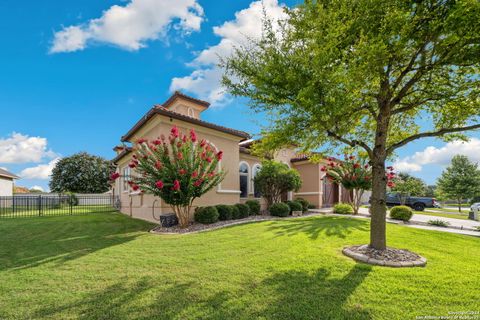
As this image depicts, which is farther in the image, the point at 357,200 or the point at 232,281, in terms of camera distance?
the point at 357,200

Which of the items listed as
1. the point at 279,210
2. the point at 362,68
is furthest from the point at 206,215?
the point at 362,68

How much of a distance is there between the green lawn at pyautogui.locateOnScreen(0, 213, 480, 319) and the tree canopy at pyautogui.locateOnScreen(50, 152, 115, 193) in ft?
119

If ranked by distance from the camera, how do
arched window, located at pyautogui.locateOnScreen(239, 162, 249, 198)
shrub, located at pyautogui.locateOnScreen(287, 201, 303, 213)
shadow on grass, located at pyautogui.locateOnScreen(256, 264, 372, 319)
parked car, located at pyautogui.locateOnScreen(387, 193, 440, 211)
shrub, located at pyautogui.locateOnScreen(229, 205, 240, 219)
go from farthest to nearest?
1. parked car, located at pyautogui.locateOnScreen(387, 193, 440, 211)
2. arched window, located at pyautogui.locateOnScreen(239, 162, 249, 198)
3. shrub, located at pyautogui.locateOnScreen(287, 201, 303, 213)
4. shrub, located at pyautogui.locateOnScreen(229, 205, 240, 219)
5. shadow on grass, located at pyautogui.locateOnScreen(256, 264, 372, 319)

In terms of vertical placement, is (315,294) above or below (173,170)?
below

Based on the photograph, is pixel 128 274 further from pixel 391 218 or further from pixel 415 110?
pixel 391 218

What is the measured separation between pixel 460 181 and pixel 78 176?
53.2 metres

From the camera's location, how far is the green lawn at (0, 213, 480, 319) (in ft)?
10.9

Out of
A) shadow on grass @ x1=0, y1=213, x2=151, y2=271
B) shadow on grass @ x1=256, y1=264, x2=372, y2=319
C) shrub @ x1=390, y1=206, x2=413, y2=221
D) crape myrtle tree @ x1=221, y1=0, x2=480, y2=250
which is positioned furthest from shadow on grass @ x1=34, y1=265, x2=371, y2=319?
shrub @ x1=390, y1=206, x2=413, y2=221

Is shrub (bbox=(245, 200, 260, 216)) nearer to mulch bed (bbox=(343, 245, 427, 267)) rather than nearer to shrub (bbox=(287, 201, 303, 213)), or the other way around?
shrub (bbox=(287, 201, 303, 213))

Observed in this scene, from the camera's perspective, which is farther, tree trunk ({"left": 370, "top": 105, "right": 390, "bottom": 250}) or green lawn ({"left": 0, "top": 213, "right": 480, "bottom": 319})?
tree trunk ({"left": 370, "top": 105, "right": 390, "bottom": 250})

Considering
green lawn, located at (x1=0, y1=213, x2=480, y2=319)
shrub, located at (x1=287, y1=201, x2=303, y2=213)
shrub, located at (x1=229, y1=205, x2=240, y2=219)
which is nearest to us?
green lawn, located at (x1=0, y1=213, x2=480, y2=319)

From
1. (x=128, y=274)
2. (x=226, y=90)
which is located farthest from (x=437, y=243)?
(x=128, y=274)

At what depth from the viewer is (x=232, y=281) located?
13.9 ft

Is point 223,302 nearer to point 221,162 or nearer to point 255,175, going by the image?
point 221,162
